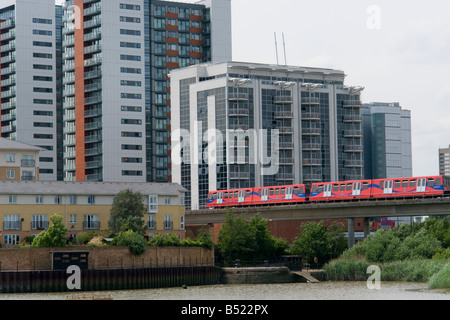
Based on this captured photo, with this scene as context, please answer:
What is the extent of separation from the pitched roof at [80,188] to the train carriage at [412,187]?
2753cm

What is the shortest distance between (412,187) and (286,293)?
112 feet

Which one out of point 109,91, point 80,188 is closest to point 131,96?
point 109,91

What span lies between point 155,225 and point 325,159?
6455cm

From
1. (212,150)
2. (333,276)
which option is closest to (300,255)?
(333,276)

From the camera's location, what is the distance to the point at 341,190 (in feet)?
412

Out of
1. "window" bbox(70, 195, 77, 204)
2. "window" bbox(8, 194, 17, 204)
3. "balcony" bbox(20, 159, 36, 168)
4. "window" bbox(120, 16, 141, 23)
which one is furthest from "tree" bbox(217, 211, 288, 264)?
"window" bbox(120, 16, 141, 23)

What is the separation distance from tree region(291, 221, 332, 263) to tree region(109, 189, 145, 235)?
21166mm

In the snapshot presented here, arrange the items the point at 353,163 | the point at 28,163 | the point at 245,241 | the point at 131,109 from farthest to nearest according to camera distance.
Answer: the point at 131,109, the point at 353,163, the point at 28,163, the point at 245,241

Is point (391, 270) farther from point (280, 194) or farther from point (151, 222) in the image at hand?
point (151, 222)

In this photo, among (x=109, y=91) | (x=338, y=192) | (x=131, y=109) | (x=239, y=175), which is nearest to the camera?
(x=338, y=192)

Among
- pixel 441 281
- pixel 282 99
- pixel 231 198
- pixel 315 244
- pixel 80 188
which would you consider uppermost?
pixel 282 99

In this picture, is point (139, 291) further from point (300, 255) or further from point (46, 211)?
point (300, 255)

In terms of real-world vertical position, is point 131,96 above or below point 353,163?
above

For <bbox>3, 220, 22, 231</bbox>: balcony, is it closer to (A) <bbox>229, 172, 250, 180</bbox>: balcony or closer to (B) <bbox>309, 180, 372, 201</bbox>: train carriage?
(B) <bbox>309, 180, 372, 201</bbox>: train carriage
